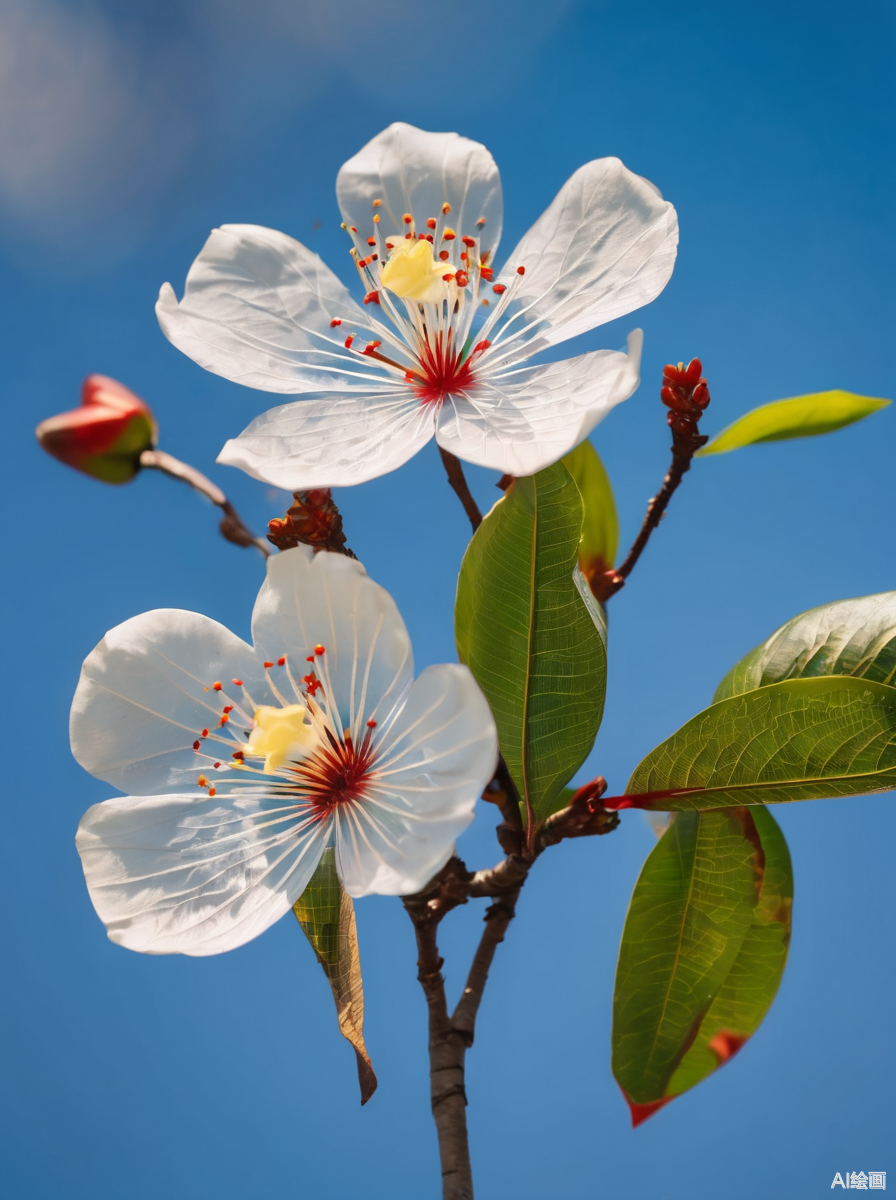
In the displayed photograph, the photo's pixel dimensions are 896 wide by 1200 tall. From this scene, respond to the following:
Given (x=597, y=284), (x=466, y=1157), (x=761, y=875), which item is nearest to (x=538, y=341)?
(x=597, y=284)

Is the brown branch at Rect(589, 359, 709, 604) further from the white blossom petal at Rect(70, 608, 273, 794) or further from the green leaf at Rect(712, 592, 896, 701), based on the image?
the white blossom petal at Rect(70, 608, 273, 794)

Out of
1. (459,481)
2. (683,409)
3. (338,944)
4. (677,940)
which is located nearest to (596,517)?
(683,409)

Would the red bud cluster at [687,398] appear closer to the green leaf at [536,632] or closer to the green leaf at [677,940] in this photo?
the green leaf at [536,632]

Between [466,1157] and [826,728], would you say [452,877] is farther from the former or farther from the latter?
[826,728]

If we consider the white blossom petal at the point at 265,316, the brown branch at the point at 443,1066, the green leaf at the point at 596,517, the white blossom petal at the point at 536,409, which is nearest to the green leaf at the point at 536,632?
the white blossom petal at the point at 536,409

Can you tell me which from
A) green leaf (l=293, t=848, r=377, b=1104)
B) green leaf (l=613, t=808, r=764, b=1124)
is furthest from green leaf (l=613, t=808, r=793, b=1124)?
green leaf (l=293, t=848, r=377, b=1104)

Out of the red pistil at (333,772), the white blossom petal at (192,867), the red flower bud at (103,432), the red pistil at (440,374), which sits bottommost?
the white blossom petal at (192,867)

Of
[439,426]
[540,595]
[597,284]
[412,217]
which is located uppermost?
[412,217]
